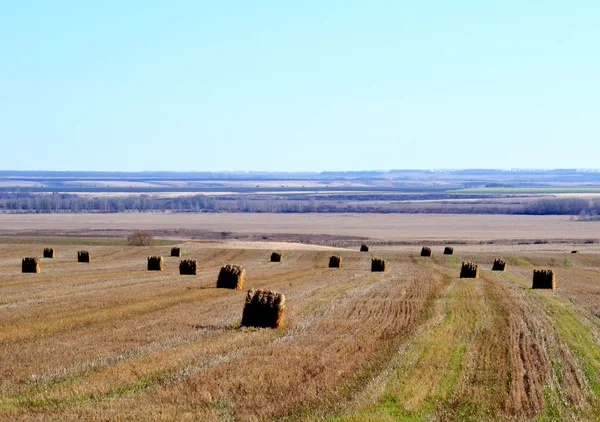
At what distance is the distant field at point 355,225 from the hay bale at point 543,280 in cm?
6157

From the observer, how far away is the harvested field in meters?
12.1

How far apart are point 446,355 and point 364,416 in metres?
4.78

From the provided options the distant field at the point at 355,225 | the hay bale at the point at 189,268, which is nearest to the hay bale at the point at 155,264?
the hay bale at the point at 189,268

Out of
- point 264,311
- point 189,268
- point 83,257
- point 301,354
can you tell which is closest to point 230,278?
point 189,268

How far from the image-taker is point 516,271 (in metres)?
45.1

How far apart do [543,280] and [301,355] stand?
1859 cm

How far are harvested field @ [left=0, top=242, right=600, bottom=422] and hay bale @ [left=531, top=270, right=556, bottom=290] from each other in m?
2.28

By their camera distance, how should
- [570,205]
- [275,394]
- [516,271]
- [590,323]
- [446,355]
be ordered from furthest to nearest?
[570,205]
[516,271]
[590,323]
[446,355]
[275,394]

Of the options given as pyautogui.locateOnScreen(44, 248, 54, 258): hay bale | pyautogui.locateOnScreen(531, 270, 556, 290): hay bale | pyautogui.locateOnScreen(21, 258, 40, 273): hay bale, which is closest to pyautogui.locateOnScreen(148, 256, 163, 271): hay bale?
pyautogui.locateOnScreen(21, 258, 40, 273): hay bale

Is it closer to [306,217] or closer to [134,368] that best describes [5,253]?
[134,368]

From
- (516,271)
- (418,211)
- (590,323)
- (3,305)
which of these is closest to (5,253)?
(516,271)

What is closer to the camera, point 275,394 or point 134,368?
point 275,394

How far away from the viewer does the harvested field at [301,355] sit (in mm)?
12125

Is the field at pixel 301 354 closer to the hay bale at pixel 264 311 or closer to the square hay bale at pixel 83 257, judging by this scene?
the hay bale at pixel 264 311
